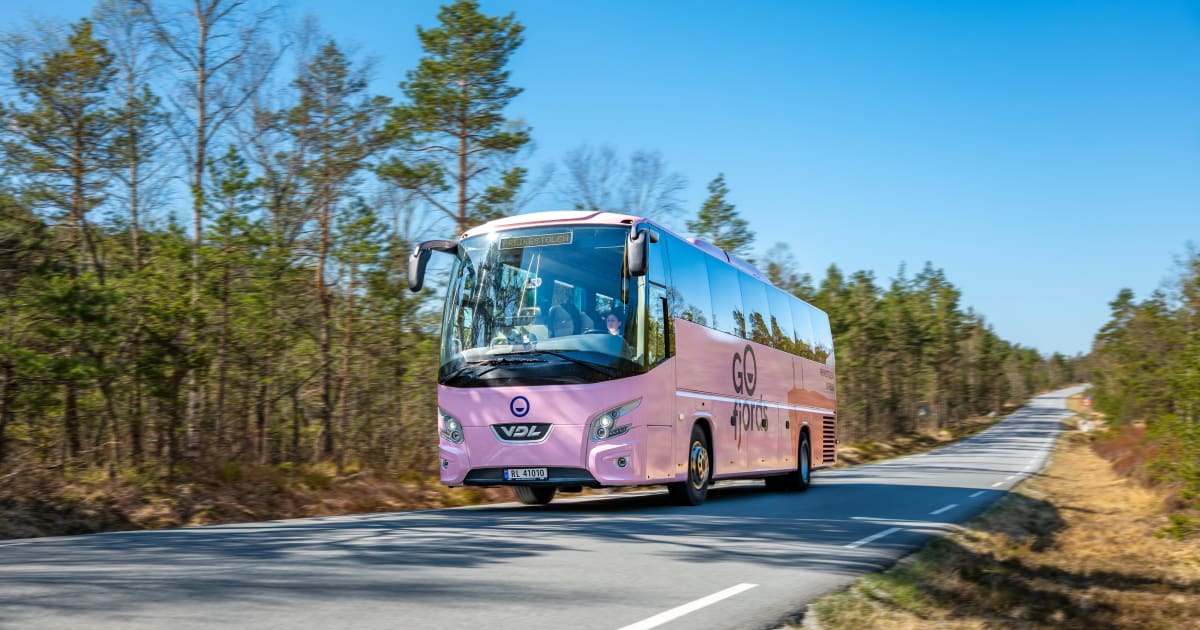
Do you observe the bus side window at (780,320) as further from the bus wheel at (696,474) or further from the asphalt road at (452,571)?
the asphalt road at (452,571)

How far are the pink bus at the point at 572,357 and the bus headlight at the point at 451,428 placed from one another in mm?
16

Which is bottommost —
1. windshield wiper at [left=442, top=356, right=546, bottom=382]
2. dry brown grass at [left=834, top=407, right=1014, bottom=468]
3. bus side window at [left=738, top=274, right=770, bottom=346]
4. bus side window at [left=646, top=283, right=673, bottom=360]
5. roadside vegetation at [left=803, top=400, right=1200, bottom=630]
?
dry brown grass at [left=834, top=407, right=1014, bottom=468]

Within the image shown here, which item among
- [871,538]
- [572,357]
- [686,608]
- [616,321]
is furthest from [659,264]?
[686,608]

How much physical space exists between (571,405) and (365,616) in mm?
7268

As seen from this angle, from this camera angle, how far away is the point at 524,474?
12.7 meters

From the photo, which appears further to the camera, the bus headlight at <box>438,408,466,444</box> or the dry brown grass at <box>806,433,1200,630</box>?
the bus headlight at <box>438,408,466,444</box>

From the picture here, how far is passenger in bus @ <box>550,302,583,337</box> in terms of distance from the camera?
1284cm

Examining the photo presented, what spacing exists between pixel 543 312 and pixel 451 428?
76.3 inches

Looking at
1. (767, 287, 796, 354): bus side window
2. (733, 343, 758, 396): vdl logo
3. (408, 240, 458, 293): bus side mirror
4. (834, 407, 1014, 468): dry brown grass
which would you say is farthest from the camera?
(834, 407, 1014, 468): dry brown grass

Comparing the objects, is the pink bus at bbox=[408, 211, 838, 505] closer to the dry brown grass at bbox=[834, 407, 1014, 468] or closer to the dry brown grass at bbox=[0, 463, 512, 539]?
the dry brown grass at bbox=[0, 463, 512, 539]

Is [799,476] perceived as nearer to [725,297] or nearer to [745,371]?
[745,371]

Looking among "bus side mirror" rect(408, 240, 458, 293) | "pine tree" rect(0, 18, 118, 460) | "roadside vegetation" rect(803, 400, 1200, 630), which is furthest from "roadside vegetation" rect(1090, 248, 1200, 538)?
"pine tree" rect(0, 18, 118, 460)

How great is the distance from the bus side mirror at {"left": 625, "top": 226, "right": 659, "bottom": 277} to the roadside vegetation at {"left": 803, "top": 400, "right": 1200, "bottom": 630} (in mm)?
4650

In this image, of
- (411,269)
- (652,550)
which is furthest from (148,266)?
(652,550)
